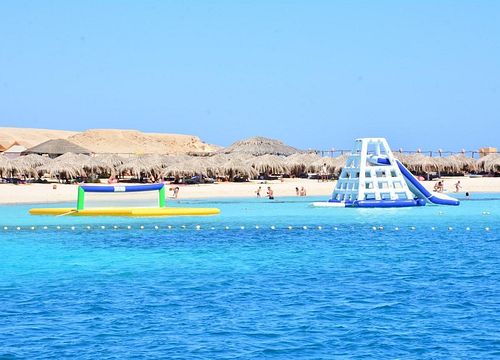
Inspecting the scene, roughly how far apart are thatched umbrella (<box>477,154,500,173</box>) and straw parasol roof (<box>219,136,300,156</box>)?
14960 millimetres

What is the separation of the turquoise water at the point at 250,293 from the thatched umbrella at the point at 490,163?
37742 mm

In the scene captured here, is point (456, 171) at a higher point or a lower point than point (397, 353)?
higher

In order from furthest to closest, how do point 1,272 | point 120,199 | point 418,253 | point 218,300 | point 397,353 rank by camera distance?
point 120,199
point 418,253
point 1,272
point 218,300
point 397,353

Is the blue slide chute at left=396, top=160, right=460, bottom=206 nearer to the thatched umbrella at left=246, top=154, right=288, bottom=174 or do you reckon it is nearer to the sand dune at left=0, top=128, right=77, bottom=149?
the thatched umbrella at left=246, top=154, right=288, bottom=174

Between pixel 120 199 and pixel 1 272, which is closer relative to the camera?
pixel 1 272

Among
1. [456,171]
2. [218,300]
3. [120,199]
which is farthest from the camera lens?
[456,171]

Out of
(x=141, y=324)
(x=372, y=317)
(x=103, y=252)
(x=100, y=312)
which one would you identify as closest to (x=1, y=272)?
(x=103, y=252)

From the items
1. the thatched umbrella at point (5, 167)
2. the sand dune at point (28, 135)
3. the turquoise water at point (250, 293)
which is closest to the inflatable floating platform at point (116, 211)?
the turquoise water at point (250, 293)

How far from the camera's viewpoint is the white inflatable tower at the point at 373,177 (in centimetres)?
3619

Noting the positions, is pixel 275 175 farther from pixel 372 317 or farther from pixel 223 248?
pixel 372 317

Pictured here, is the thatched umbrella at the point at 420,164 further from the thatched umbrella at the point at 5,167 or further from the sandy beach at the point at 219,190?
the thatched umbrella at the point at 5,167

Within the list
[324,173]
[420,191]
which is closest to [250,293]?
[420,191]

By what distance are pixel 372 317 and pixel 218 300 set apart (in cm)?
278

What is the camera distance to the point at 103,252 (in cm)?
2112
